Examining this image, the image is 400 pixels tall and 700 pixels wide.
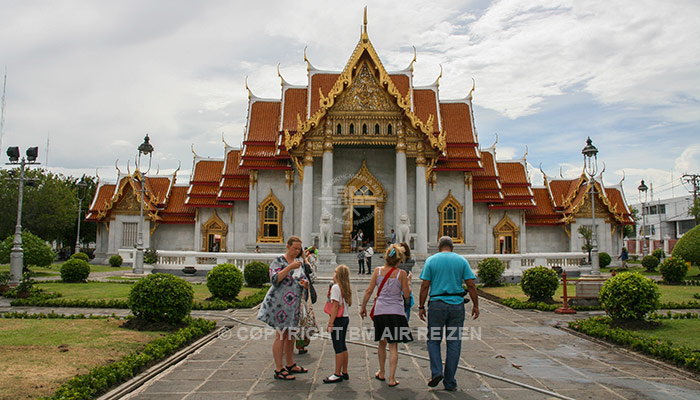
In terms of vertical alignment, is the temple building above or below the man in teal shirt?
above

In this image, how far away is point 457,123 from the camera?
33094 millimetres

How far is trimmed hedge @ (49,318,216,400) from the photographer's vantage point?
604 centimetres

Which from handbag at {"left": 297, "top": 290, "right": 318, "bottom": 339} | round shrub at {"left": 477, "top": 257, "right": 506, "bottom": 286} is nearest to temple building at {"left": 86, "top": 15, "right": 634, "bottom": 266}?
round shrub at {"left": 477, "top": 257, "right": 506, "bottom": 286}

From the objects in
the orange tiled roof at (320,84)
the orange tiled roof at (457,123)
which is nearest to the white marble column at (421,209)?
the orange tiled roof at (457,123)

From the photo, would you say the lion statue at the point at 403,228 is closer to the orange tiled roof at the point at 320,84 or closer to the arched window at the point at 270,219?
the arched window at the point at 270,219

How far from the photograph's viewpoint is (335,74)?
3253 cm

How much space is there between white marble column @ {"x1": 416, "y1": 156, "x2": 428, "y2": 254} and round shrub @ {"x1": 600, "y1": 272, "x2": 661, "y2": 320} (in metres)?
15.9

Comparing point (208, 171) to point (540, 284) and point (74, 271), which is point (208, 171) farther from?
point (540, 284)

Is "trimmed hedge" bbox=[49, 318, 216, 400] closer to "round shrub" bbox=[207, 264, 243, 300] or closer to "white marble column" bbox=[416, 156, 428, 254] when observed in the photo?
"round shrub" bbox=[207, 264, 243, 300]

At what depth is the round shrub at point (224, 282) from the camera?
47.9 feet

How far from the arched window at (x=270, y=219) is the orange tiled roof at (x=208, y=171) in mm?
5113

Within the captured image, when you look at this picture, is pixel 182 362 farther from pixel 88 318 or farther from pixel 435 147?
pixel 435 147

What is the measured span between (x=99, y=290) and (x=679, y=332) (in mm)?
16067

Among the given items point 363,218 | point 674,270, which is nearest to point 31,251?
point 363,218
